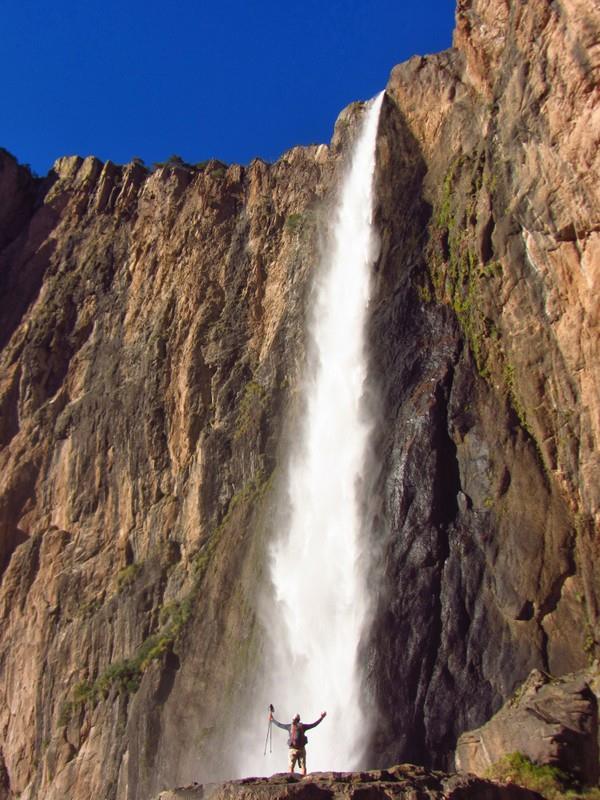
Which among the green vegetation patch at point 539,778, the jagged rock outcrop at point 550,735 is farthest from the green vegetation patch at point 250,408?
the green vegetation patch at point 539,778

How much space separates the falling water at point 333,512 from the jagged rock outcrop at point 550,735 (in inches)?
170

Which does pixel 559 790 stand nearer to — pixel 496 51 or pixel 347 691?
pixel 347 691

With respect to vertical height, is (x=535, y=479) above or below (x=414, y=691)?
above

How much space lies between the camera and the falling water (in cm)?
1847

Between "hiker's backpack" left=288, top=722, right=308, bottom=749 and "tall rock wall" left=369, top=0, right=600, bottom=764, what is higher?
"tall rock wall" left=369, top=0, right=600, bottom=764

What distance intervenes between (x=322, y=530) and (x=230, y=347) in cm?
861

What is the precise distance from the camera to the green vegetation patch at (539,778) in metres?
11.7

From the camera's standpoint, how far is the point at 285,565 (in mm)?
22047

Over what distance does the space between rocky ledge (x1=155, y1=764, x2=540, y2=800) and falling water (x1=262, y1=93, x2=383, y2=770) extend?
19.5 ft

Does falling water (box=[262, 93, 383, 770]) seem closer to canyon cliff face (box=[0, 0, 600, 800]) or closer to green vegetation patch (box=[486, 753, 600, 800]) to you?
canyon cliff face (box=[0, 0, 600, 800])

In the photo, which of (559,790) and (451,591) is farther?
(451,591)

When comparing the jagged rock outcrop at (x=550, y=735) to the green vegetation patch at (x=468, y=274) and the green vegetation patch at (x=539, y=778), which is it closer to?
the green vegetation patch at (x=539, y=778)

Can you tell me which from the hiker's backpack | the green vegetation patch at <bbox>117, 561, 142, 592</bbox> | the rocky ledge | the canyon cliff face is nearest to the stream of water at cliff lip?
the canyon cliff face

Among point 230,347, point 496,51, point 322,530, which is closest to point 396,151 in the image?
point 496,51
